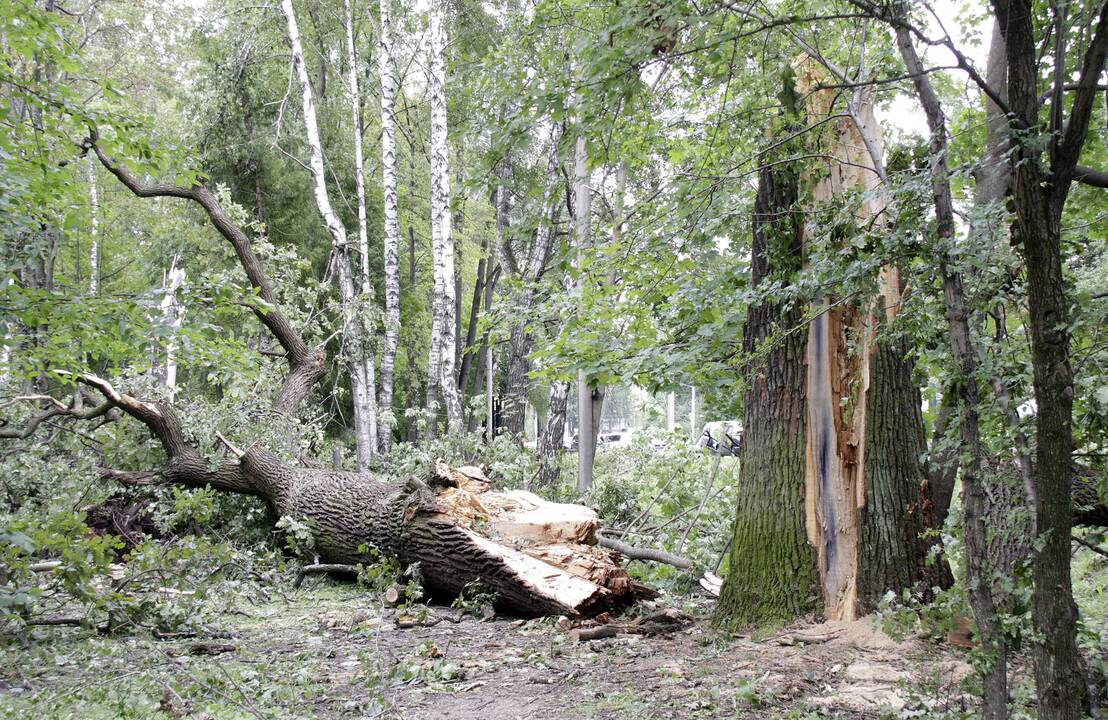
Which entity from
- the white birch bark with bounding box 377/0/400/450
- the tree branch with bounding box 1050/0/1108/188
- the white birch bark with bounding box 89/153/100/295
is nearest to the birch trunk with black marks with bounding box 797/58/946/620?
the tree branch with bounding box 1050/0/1108/188

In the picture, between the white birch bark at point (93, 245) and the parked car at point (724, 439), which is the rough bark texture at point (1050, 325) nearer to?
the parked car at point (724, 439)

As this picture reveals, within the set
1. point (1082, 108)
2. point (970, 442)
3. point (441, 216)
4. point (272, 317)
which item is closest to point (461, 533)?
point (970, 442)

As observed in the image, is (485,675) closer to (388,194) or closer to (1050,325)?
(1050,325)

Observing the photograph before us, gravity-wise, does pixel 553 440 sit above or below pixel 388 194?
below

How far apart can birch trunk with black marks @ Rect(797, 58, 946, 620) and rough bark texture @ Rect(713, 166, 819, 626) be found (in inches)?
3.5

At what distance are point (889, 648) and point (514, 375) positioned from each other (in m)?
10.4

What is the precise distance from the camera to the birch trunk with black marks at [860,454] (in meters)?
4.41

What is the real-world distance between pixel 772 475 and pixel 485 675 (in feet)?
7.28

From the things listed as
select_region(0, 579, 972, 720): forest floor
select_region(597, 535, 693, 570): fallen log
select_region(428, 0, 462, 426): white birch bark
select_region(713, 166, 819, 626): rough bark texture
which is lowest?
select_region(0, 579, 972, 720): forest floor

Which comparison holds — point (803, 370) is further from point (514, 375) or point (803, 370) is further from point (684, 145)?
point (514, 375)

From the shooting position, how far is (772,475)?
4.82 metres

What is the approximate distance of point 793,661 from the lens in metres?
4.02

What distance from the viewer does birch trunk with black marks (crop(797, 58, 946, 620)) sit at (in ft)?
14.5

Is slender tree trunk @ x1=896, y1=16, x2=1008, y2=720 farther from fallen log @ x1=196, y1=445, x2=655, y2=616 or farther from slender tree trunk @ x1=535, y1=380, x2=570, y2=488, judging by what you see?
slender tree trunk @ x1=535, y1=380, x2=570, y2=488
